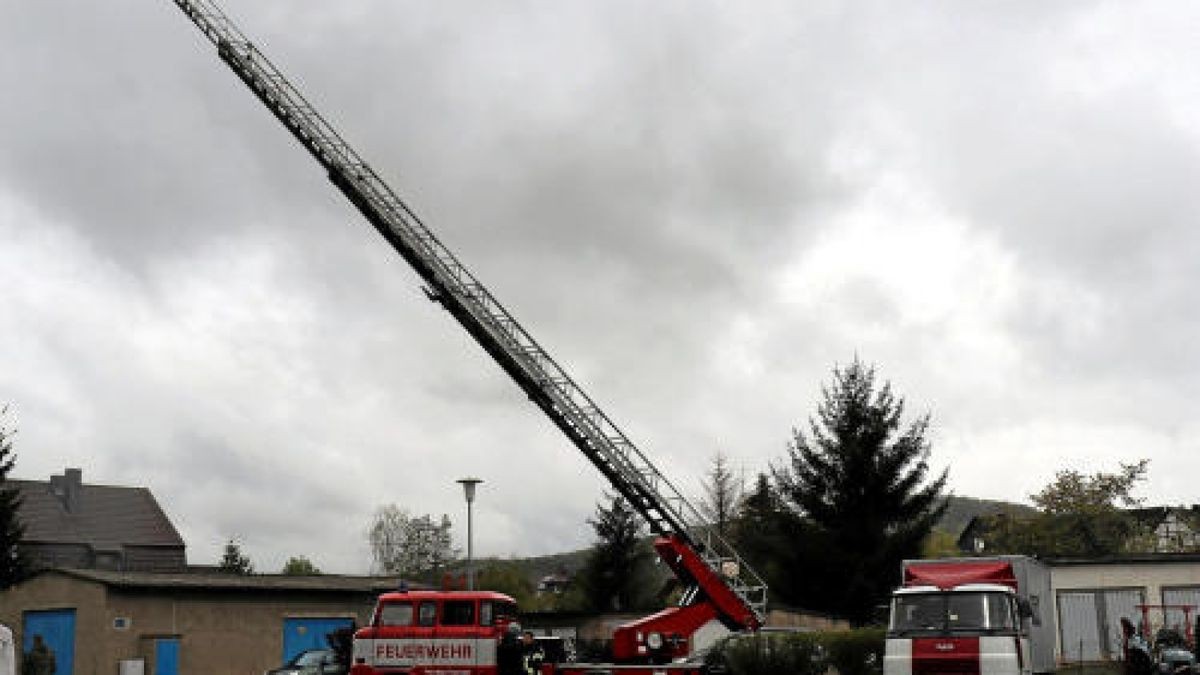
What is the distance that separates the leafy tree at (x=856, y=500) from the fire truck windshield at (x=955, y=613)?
2439cm

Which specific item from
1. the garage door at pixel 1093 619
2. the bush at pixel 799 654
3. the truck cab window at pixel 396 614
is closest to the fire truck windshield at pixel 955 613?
Answer: the bush at pixel 799 654

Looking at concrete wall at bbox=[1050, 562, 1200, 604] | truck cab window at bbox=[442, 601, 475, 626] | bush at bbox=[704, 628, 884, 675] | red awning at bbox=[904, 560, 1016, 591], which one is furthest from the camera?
concrete wall at bbox=[1050, 562, 1200, 604]

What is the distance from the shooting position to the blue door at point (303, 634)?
38.4m

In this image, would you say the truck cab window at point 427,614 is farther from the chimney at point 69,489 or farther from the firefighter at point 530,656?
the chimney at point 69,489

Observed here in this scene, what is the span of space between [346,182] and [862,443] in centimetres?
2527

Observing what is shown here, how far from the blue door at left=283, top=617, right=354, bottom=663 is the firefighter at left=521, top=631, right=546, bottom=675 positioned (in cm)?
1641

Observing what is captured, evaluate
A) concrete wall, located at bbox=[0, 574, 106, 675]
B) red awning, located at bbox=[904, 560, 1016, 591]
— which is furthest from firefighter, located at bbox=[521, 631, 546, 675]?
concrete wall, located at bbox=[0, 574, 106, 675]

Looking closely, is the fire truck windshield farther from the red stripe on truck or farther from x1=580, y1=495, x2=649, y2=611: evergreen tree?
x1=580, y1=495, x2=649, y2=611: evergreen tree

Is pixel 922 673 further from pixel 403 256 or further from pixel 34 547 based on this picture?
pixel 34 547

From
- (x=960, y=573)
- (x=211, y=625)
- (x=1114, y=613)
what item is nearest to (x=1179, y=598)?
(x=1114, y=613)

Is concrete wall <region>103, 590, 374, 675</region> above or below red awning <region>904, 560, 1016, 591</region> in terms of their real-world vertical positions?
below

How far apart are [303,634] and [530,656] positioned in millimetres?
17655

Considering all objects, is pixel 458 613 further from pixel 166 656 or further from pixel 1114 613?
pixel 1114 613

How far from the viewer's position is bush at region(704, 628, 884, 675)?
25.4 meters
